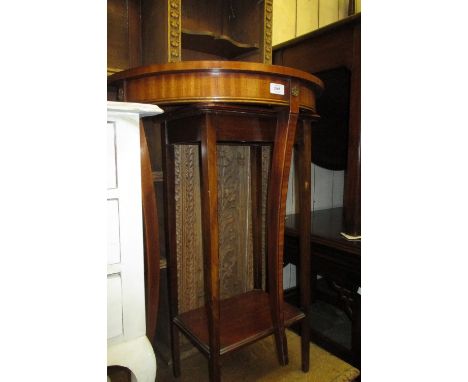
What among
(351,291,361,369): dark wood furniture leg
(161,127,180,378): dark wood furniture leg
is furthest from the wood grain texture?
(351,291,361,369): dark wood furniture leg

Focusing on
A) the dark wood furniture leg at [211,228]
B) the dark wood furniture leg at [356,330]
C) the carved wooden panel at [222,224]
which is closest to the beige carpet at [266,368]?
the dark wood furniture leg at [356,330]

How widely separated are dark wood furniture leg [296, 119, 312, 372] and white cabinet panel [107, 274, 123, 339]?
2.21ft

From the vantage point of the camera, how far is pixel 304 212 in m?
1.15

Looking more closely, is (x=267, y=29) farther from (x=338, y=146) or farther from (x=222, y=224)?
(x=222, y=224)

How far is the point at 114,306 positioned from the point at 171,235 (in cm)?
48

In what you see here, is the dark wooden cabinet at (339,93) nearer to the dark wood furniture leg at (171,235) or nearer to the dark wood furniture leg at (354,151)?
the dark wood furniture leg at (354,151)

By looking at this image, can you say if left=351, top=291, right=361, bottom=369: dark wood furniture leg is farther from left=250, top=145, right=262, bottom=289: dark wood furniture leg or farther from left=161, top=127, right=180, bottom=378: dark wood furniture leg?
left=161, top=127, right=180, bottom=378: dark wood furniture leg

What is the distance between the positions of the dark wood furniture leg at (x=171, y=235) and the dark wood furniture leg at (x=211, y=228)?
0.23 m

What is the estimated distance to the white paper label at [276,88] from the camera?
87cm

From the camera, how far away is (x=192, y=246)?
1343 millimetres

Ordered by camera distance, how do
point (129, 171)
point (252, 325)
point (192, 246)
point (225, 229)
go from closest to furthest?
point (129, 171) < point (252, 325) < point (192, 246) < point (225, 229)
